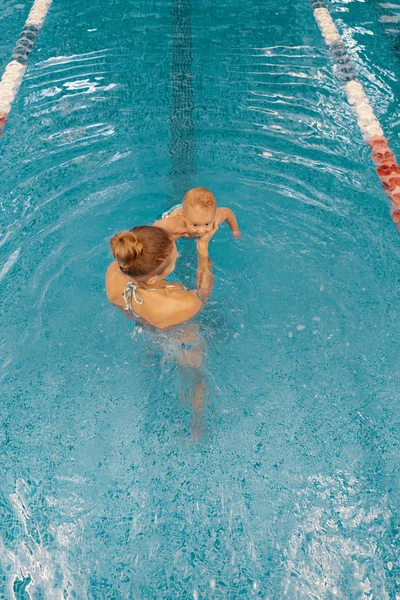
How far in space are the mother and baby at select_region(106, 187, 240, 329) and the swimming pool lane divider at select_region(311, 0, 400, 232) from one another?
1559mm

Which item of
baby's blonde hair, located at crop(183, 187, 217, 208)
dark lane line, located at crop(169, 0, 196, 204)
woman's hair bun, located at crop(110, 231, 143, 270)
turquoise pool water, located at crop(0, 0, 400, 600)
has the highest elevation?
woman's hair bun, located at crop(110, 231, 143, 270)

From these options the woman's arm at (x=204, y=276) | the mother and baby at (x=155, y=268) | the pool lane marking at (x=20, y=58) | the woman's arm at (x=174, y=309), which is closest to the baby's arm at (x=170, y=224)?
the mother and baby at (x=155, y=268)

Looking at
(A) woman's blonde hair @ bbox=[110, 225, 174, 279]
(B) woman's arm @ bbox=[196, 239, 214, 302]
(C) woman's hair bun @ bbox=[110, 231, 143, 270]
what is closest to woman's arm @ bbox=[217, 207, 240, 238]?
(B) woman's arm @ bbox=[196, 239, 214, 302]

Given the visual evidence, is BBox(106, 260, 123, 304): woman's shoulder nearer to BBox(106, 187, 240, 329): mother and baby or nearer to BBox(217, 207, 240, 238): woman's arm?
BBox(106, 187, 240, 329): mother and baby

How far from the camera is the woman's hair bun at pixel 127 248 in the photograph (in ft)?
6.21

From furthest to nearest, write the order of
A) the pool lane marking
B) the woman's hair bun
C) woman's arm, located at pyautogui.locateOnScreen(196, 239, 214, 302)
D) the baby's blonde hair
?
the pool lane marking, woman's arm, located at pyautogui.locateOnScreen(196, 239, 214, 302), the baby's blonde hair, the woman's hair bun

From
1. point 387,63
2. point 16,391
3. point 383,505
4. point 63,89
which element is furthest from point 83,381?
point 387,63

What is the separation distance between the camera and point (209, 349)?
9.37 ft

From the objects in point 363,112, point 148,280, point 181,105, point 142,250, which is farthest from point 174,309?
point 363,112

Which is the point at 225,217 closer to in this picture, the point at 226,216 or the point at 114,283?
the point at 226,216

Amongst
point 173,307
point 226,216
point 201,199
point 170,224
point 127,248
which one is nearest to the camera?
point 127,248

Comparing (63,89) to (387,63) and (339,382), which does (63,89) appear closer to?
(387,63)

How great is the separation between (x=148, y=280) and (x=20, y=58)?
3578 mm

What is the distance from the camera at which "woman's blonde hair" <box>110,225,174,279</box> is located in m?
1.90
